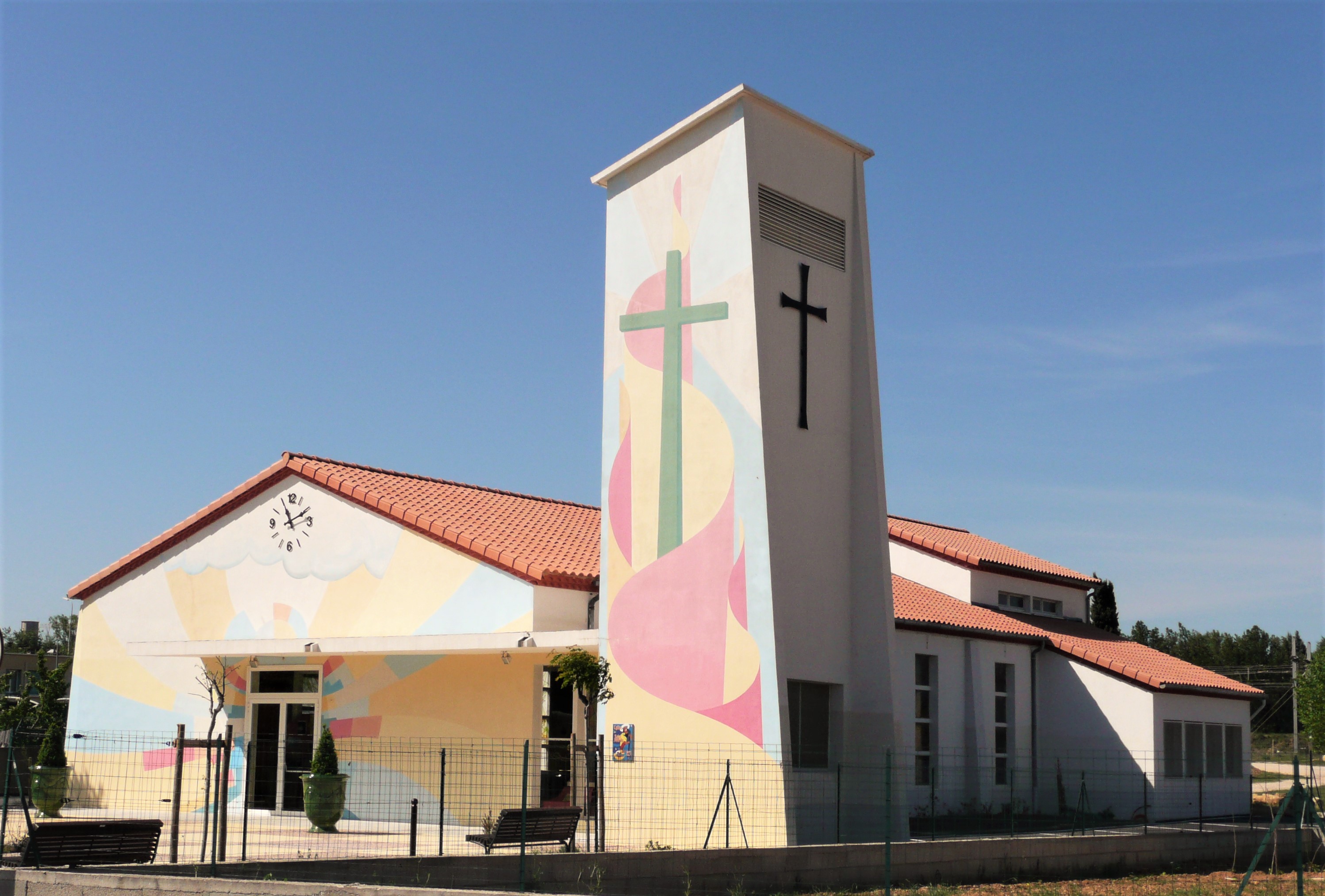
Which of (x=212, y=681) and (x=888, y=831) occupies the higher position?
(x=212, y=681)

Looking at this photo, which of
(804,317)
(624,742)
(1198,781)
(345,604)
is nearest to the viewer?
(624,742)

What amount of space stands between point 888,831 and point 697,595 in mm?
5072

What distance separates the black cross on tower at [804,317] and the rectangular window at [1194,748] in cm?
1471

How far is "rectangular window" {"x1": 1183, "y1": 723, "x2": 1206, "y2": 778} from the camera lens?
28781 mm

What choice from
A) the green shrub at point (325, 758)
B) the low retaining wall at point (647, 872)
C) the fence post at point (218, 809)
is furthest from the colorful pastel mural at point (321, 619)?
the low retaining wall at point (647, 872)

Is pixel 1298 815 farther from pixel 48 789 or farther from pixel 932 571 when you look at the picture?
pixel 48 789

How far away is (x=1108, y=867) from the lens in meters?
19.3

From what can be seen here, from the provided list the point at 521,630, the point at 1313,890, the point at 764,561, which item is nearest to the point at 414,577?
the point at 521,630

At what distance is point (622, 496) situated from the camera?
2002cm

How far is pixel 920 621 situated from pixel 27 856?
16492 millimetres

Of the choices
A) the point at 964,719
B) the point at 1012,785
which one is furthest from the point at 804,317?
the point at 1012,785

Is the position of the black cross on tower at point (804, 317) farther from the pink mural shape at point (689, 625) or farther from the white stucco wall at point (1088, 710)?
the white stucco wall at point (1088, 710)

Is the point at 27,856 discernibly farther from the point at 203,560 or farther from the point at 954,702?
the point at 954,702

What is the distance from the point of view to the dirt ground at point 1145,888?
619 inches
